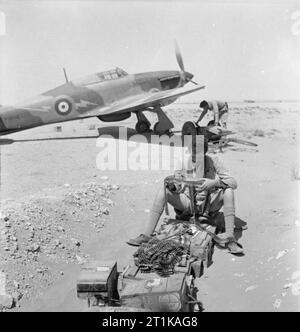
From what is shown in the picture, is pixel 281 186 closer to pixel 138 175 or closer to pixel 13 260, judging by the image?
pixel 138 175

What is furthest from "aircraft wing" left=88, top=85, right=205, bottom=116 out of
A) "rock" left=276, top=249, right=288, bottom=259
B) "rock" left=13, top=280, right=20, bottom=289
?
"rock" left=13, top=280, right=20, bottom=289

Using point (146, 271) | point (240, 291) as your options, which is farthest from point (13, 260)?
point (240, 291)

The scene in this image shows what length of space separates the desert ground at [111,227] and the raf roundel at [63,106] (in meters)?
2.68

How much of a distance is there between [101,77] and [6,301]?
10888 millimetres

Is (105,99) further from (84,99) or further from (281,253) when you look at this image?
(281,253)

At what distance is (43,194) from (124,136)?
24.1 ft

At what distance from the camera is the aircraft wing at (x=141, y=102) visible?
15.0 meters

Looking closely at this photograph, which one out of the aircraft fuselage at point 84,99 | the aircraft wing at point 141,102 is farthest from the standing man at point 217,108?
the aircraft fuselage at point 84,99

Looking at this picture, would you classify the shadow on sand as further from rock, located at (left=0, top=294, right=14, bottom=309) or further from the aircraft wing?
rock, located at (left=0, top=294, right=14, bottom=309)

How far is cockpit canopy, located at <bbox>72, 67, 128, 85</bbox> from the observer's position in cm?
1466

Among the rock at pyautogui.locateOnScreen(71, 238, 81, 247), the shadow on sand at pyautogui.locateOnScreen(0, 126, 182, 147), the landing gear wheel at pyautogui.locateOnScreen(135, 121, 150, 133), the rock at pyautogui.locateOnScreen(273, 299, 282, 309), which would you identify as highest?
the landing gear wheel at pyautogui.locateOnScreen(135, 121, 150, 133)

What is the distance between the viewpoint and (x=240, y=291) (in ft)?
16.8

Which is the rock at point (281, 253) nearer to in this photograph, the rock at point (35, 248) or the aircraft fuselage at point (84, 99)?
the rock at point (35, 248)

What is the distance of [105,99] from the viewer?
15.2m
